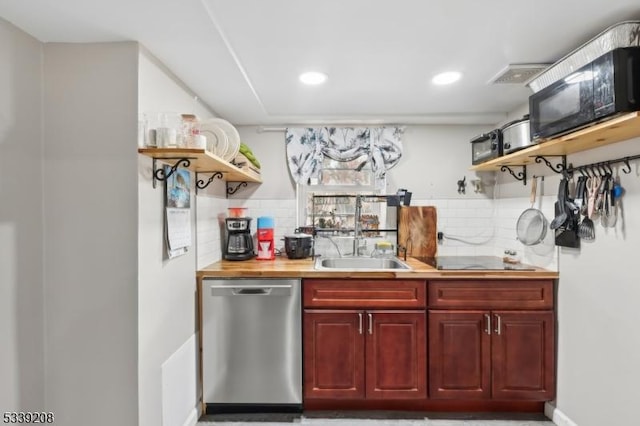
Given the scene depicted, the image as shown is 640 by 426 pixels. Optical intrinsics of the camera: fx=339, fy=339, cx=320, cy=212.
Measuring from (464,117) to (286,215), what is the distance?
64.5 inches

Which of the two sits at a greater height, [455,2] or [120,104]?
[455,2]

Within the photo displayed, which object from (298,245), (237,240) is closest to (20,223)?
(237,240)

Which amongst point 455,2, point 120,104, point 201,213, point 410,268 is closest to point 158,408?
point 201,213

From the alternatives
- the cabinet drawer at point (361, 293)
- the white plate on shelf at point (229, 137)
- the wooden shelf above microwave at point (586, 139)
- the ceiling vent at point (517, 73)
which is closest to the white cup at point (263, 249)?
the cabinet drawer at point (361, 293)

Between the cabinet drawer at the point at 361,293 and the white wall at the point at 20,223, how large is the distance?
1.34 meters

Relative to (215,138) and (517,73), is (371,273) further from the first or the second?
(517,73)

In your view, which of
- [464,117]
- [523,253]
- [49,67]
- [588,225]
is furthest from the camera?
[464,117]

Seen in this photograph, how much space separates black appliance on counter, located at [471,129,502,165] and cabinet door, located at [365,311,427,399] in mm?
1204

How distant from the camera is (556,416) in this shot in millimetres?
2057

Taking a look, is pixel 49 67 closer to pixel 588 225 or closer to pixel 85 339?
pixel 85 339

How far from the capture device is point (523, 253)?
243 cm

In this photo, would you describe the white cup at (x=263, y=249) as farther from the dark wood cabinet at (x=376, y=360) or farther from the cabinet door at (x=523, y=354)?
the cabinet door at (x=523, y=354)

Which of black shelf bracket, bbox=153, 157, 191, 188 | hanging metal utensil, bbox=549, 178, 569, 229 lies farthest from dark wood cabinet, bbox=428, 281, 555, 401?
black shelf bracket, bbox=153, 157, 191, 188

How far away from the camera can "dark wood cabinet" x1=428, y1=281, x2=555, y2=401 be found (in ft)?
6.87
